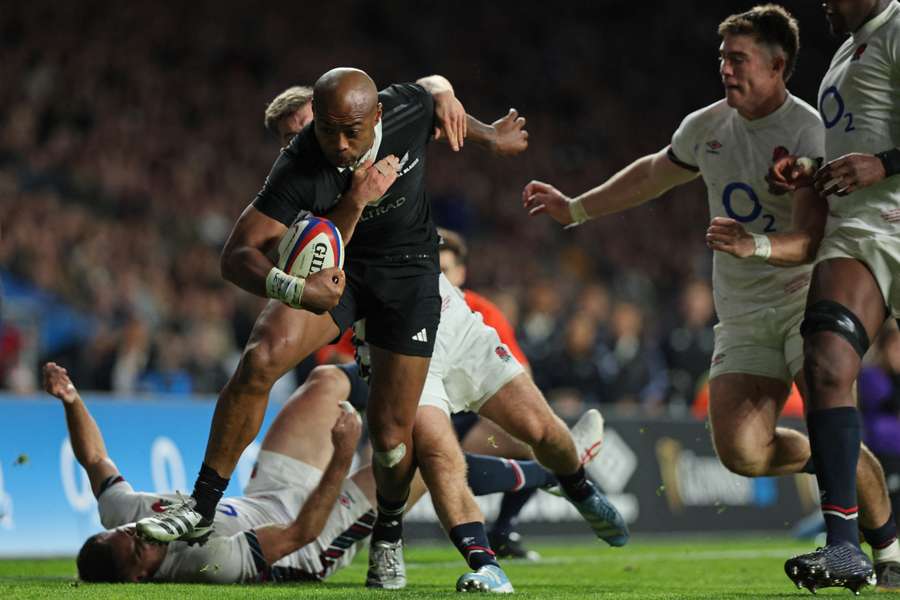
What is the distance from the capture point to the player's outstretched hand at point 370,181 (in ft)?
18.1

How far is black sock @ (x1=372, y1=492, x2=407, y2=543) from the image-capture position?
6.26m

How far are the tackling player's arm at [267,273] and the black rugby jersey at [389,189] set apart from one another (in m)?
0.07

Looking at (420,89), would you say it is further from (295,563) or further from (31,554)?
(31,554)

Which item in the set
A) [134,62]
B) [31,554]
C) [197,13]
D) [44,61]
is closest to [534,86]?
[197,13]

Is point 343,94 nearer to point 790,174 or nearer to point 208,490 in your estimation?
point 208,490

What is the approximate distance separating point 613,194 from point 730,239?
161cm

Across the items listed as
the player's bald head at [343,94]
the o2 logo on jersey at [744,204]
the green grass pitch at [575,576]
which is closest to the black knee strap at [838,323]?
the green grass pitch at [575,576]

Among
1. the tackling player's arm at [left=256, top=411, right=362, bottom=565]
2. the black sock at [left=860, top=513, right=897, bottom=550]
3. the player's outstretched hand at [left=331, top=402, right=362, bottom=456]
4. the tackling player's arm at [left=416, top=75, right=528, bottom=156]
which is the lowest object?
the black sock at [left=860, top=513, right=897, bottom=550]

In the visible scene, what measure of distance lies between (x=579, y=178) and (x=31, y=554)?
1465 centimetres

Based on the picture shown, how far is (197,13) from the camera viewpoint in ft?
68.8

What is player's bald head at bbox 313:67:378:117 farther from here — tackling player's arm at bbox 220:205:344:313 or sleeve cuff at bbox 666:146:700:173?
sleeve cuff at bbox 666:146:700:173

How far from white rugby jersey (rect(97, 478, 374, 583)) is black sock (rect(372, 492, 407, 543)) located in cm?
27

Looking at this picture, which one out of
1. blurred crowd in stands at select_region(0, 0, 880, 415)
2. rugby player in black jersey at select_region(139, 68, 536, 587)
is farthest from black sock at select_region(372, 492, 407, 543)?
blurred crowd in stands at select_region(0, 0, 880, 415)

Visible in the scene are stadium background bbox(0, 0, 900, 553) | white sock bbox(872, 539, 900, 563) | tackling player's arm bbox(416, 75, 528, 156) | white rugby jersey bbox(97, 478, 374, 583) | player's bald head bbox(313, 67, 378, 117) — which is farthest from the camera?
stadium background bbox(0, 0, 900, 553)
